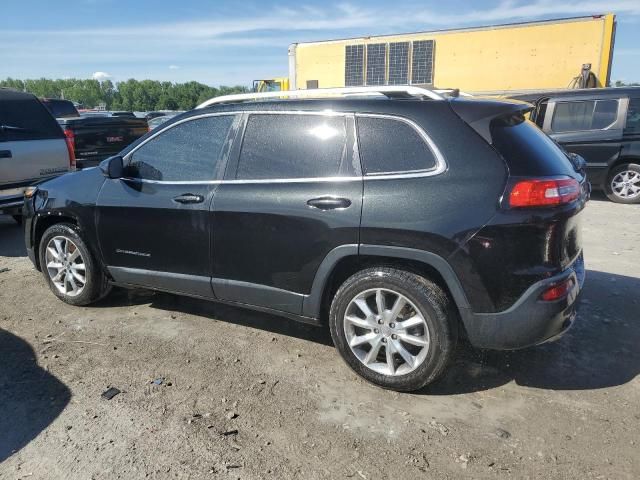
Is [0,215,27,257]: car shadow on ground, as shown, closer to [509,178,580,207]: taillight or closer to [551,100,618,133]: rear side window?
[509,178,580,207]: taillight

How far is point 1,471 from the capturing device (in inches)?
98.0

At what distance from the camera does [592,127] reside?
8.98 m

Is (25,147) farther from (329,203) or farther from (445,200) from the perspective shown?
(445,200)

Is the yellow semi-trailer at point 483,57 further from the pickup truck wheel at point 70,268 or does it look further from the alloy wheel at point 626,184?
the pickup truck wheel at point 70,268

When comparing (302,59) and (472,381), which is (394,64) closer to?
(302,59)

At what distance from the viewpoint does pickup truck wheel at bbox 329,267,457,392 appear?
295 cm

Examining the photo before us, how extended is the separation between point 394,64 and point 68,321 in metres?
12.4

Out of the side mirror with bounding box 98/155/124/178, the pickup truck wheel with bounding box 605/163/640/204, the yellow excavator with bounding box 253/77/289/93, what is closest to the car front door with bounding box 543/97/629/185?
the pickup truck wheel with bounding box 605/163/640/204

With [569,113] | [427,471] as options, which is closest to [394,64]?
[569,113]

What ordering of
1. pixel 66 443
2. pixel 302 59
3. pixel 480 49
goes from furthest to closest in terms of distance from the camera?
pixel 302 59
pixel 480 49
pixel 66 443

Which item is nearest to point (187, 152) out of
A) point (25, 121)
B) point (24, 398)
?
point (24, 398)

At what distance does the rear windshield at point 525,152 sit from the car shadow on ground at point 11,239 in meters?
5.67

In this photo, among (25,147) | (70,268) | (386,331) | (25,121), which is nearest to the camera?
(386,331)

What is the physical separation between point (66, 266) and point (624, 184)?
28.5 ft
